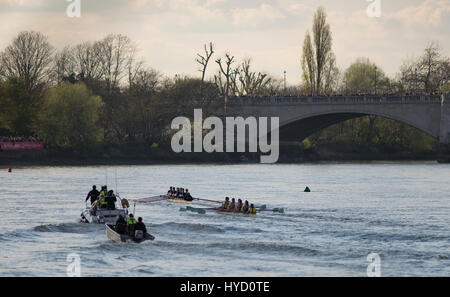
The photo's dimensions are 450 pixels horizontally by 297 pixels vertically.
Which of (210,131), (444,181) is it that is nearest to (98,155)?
(210,131)

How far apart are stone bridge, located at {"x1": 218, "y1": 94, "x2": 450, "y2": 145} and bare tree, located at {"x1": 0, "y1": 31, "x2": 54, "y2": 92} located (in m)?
25.8

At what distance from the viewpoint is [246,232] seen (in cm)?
4212

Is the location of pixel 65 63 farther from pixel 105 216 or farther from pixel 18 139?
pixel 105 216

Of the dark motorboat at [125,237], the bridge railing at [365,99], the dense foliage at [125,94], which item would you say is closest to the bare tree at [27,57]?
the dense foliage at [125,94]

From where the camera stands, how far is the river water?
3259 cm

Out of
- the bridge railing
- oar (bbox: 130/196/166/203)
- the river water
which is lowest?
the river water

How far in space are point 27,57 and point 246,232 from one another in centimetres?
7022

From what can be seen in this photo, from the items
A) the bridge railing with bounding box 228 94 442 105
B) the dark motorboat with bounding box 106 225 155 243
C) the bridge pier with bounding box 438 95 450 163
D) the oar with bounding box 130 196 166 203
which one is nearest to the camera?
the dark motorboat with bounding box 106 225 155 243

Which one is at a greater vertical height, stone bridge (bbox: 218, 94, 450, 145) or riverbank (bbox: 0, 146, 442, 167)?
stone bridge (bbox: 218, 94, 450, 145)

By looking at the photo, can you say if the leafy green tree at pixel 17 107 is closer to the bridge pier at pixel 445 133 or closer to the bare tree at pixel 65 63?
the bare tree at pixel 65 63

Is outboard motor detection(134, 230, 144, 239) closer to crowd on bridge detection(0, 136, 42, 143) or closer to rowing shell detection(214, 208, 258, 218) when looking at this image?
rowing shell detection(214, 208, 258, 218)

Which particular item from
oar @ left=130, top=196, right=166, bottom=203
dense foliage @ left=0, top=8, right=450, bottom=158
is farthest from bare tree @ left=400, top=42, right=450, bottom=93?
oar @ left=130, top=196, right=166, bottom=203

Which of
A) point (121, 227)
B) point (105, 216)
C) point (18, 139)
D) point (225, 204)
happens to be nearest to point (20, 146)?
point (18, 139)

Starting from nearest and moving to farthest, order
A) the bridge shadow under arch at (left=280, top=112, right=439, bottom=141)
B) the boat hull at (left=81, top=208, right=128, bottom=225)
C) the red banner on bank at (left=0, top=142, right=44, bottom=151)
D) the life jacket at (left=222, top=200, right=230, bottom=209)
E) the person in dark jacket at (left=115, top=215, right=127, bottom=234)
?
the person in dark jacket at (left=115, top=215, right=127, bottom=234) → the boat hull at (left=81, top=208, right=128, bottom=225) → the life jacket at (left=222, top=200, right=230, bottom=209) → the red banner on bank at (left=0, top=142, right=44, bottom=151) → the bridge shadow under arch at (left=280, top=112, right=439, bottom=141)
